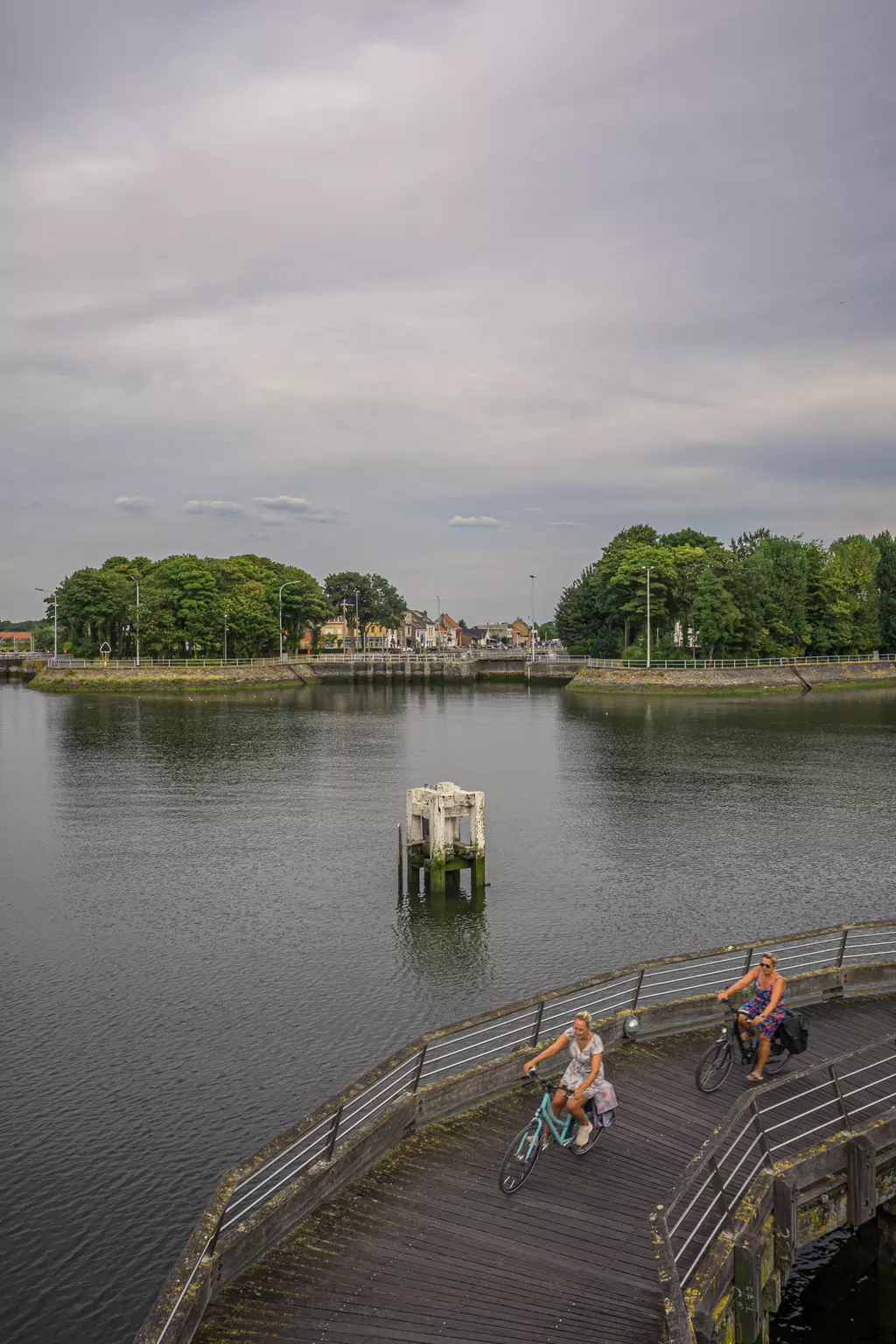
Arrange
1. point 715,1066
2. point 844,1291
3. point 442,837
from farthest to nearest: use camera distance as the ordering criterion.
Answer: point 442,837 → point 715,1066 → point 844,1291

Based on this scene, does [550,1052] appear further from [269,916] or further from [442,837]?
[442,837]

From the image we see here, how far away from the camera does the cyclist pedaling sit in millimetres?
11219

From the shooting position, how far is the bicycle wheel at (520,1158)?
10.4m

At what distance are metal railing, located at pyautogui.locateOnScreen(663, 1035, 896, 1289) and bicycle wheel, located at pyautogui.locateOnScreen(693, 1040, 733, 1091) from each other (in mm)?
595

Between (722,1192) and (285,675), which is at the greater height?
(285,675)

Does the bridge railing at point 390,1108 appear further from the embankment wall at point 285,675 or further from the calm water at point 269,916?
the embankment wall at point 285,675

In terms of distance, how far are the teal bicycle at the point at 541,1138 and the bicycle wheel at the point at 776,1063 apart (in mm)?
2744

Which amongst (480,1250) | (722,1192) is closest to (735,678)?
(722,1192)

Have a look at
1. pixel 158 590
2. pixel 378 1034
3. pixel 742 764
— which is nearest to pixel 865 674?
pixel 742 764

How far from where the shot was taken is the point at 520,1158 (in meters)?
10.5

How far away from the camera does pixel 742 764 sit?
54.5 metres

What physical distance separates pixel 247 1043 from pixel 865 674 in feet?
369

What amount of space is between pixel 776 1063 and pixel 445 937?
13.0 metres

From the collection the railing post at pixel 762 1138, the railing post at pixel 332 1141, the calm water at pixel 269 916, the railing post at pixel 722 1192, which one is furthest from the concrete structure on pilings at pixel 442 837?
the railing post at pixel 722 1192
